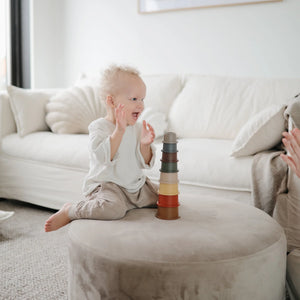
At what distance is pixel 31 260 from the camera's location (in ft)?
5.88

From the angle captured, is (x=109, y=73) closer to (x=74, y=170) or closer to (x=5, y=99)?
(x=74, y=170)

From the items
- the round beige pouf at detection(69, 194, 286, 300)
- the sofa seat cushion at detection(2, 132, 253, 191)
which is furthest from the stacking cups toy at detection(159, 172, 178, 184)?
the sofa seat cushion at detection(2, 132, 253, 191)

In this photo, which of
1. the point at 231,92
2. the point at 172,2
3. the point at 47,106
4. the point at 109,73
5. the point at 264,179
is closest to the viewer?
the point at 109,73

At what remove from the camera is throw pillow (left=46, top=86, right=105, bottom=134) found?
271 centimetres

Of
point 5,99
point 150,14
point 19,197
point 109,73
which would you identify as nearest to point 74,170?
point 19,197

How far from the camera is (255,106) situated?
251 cm

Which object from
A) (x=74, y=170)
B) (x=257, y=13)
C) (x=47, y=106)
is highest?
(x=257, y=13)

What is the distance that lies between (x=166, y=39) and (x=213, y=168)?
172 centimetres

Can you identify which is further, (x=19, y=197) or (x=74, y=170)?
(x=19, y=197)

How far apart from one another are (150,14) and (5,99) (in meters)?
1.43

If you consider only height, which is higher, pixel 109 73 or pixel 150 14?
pixel 150 14

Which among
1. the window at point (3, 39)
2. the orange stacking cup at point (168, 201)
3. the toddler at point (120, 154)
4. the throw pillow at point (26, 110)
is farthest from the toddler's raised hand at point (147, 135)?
the window at point (3, 39)

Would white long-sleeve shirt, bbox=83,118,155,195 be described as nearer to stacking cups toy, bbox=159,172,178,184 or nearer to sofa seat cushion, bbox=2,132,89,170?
stacking cups toy, bbox=159,172,178,184

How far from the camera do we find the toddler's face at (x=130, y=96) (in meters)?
1.43
